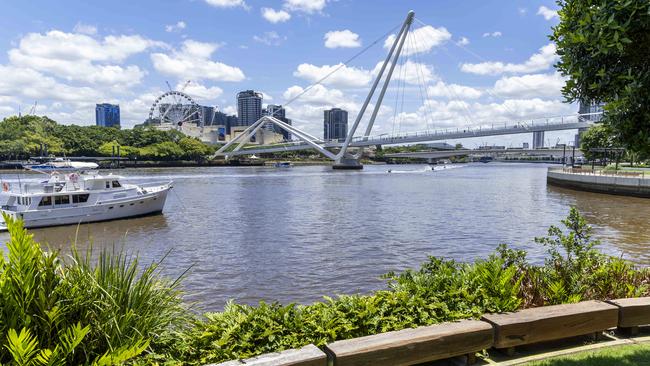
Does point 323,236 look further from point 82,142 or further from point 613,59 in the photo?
point 82,142

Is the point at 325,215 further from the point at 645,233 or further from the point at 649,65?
the point at 649,65

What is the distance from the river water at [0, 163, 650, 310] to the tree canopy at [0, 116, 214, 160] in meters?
70.9

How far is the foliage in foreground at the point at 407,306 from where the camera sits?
3.97 metres

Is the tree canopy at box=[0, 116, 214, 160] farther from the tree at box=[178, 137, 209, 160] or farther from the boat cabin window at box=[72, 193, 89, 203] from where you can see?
the boat cabin window at box=[72, 193, 89, 203]

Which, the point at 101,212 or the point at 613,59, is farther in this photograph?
the point at 101,212

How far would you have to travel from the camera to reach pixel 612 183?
40.4m

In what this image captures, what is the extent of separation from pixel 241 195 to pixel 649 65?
136 ft

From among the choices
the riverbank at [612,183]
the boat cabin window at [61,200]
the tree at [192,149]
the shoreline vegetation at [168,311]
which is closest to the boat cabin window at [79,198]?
the boat cabin window at [61,200]

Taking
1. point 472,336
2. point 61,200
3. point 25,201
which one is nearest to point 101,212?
point 61,200

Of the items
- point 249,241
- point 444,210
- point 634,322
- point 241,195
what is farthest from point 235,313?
point 241,195

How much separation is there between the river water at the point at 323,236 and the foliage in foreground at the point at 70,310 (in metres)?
3.07

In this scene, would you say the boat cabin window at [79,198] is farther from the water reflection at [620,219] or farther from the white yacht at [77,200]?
the water reflection at [620,219]

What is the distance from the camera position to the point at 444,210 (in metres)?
31.5

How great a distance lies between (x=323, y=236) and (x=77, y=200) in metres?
16.9
